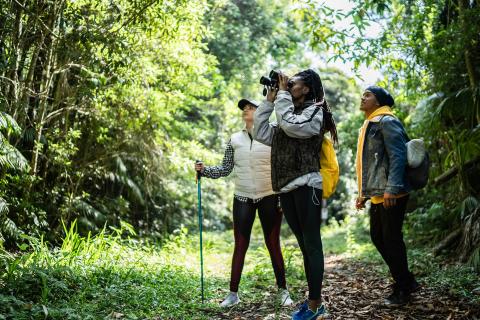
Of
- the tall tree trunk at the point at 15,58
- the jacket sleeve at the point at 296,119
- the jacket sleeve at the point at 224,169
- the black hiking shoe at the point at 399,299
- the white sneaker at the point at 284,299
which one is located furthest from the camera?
the tall tree trunk at the point at 15,58

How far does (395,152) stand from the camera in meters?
4.15

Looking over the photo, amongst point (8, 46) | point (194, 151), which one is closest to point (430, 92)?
point (194, 151)

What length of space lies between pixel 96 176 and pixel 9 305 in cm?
513

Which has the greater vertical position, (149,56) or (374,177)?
(149,56)

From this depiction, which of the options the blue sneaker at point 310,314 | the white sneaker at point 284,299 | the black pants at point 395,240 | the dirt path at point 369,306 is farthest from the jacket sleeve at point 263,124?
the white sneaker at point 284,299

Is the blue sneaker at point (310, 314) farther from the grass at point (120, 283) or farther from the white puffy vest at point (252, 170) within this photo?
the white puffy vest at point (252, 170)

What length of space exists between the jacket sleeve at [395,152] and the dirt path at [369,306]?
1053 millimetres

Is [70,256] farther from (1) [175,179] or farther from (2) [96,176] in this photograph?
(1) [175,179]

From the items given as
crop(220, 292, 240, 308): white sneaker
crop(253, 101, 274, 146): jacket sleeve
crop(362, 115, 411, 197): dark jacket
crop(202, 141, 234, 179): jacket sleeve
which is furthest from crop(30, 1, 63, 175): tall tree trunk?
crop(362, 115, 411, 197): dark jacket

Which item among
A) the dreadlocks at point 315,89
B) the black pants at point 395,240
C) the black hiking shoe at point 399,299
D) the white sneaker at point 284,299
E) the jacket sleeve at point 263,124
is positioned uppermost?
the dreadlocks at point 315,89

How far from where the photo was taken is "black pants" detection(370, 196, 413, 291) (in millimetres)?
4223

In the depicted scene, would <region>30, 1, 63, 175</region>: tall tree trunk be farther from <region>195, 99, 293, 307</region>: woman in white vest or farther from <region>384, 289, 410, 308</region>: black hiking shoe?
<region>384, 289, 410, 308</region>: black hiking shoe

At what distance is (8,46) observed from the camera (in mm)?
6094

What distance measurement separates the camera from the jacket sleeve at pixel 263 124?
3955 millimetres
